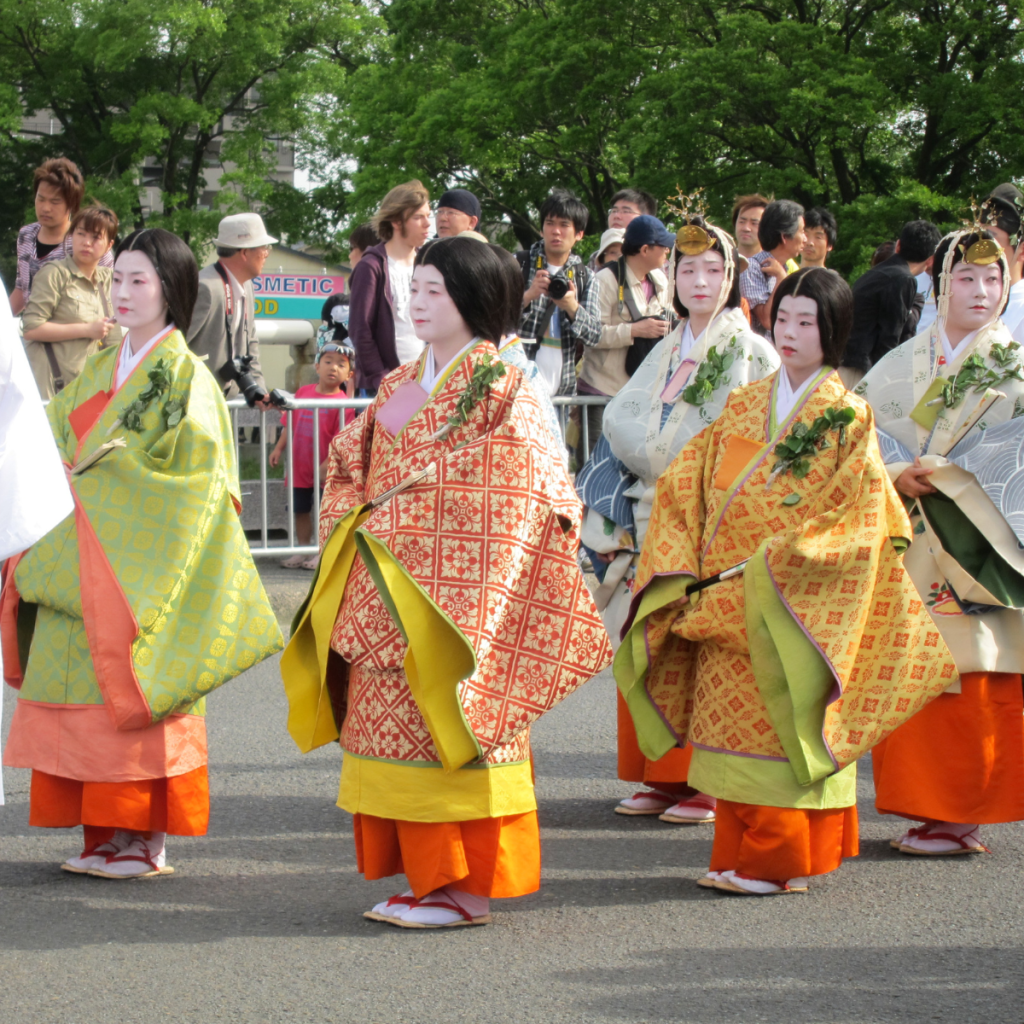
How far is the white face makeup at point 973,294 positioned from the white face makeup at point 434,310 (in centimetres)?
166

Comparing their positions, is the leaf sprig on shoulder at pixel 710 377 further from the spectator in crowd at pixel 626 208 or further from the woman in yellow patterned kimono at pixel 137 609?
the spectator in crowd at pixel 626 208

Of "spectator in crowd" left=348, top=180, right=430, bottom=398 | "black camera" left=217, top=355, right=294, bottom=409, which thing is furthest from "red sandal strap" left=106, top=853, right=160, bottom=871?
"spectator in crowd" left=348, top=180, right=430, bottom=398

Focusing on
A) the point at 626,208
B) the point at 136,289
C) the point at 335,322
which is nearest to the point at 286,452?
the point at 335,322

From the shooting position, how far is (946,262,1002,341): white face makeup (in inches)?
168

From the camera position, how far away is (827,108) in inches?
648

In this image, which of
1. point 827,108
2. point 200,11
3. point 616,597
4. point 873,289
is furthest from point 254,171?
point 616,597

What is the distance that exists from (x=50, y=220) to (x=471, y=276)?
4.27 meters

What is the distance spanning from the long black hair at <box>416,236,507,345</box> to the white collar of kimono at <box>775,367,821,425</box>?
84cm

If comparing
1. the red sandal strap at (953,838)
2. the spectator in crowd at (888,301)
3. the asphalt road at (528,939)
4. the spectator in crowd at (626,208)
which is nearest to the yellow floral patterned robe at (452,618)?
the asphalt road at (528,939)

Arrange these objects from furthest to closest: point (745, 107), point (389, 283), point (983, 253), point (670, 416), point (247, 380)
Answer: point (745, 107) → point (389, 283) → point (247, 380) → point (670, 416) → point (983, 253)

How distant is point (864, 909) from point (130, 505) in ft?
7.32

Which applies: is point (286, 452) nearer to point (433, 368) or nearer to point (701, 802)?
point (701, 802)

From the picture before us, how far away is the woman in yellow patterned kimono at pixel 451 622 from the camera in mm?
3361

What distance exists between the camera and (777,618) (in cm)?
365
